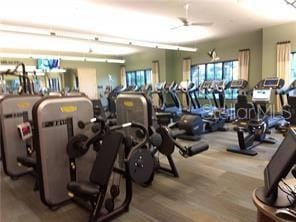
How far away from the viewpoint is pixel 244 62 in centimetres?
920

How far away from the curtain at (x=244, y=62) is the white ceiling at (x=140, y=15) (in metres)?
1.13

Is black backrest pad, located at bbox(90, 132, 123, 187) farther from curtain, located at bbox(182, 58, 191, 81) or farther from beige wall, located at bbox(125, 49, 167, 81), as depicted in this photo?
beige wall, located at bbox(125, 49, 167, 81)

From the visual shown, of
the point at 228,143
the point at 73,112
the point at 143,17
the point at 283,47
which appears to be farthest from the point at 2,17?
the point at 283,47

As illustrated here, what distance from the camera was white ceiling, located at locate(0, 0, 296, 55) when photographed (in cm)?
524

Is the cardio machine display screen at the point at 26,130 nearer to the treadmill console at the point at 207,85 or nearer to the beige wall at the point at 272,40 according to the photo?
the treadmill console at the point at 207,85

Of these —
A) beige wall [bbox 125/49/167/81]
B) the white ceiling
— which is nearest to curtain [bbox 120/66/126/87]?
beige wall [bbox 125/49/167/81]

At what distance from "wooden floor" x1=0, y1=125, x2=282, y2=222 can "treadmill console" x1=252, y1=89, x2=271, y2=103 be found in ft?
7.30

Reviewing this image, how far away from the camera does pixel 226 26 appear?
25.0ft

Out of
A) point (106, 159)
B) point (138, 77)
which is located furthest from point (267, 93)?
point (138, 77)

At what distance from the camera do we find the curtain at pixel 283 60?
7.67m

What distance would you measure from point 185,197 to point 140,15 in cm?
482

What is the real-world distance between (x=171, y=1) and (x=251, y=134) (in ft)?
11.1

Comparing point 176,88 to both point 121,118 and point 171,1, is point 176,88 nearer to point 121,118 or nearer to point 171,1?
point 171,1

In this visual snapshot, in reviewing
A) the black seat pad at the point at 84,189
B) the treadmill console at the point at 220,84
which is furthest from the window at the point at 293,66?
the black seat pad at the point at 84,189
